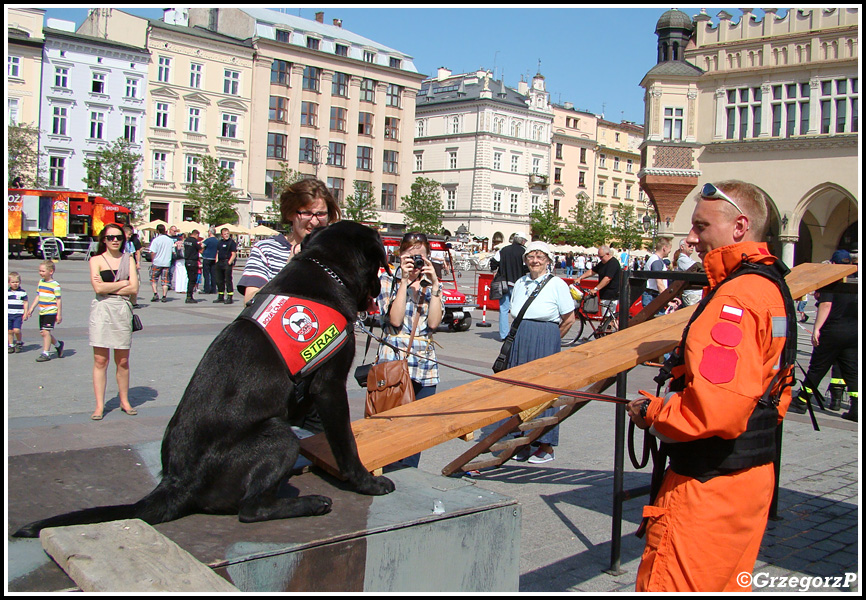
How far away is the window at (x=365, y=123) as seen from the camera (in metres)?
65.1

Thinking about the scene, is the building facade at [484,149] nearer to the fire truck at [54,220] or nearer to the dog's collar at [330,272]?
the fire truck at [54,220]

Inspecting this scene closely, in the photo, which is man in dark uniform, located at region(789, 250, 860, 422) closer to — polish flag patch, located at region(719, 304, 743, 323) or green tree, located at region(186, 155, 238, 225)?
polish flag patch, located at region(719, 304, 743, 323)

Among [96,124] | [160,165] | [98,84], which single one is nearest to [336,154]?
[160,165]

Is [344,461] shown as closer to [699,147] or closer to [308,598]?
[308,598]

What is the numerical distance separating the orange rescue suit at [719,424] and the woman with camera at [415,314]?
2686mm

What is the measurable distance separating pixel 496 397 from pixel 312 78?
62655 mm

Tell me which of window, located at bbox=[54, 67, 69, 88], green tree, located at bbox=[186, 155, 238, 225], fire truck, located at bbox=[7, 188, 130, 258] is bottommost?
fire truck, located at bbox=[7, 188, 130, 258]

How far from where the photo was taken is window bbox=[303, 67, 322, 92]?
2417 inches

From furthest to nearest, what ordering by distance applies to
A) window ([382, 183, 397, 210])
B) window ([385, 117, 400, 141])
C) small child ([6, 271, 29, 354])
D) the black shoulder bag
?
window ([382, 183, 397, 210])
window ([385, 117, 400, 141])
small child ([6, 271, 29, 354])
the black shoulder bag

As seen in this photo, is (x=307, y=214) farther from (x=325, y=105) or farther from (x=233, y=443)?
(x=325, y=105)

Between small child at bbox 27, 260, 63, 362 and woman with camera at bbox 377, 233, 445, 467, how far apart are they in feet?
22.8

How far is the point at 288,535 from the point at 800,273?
3.25 m

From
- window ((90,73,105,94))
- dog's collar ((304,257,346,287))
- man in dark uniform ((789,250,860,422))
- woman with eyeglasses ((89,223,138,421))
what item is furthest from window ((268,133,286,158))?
dog's collar ((304,257,346,287))

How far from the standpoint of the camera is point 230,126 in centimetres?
5838
